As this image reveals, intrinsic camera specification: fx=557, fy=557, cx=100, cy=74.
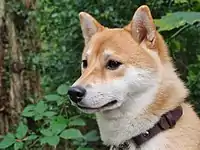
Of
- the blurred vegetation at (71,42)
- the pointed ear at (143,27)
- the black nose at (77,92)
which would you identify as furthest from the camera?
the blurred vegetation at (71,42)

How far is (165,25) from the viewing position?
3779 mm

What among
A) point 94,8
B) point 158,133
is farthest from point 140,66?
point 94,8

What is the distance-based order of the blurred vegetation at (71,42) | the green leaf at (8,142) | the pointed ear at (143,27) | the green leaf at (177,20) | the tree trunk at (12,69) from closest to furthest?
1. the pointed ear at (143,27)
2. the green leaf at (177,20)
3. the green leaf at (8,142)
4. the blurred vegetation at (71,42)
5. the tree trunk at (12,69)

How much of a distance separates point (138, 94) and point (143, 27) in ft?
1.43

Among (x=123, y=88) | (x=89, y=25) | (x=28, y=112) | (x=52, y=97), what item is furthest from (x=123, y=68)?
(x=28, y=112)

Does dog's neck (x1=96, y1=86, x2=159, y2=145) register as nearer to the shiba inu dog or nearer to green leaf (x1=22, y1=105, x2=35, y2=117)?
the shiba inu dog

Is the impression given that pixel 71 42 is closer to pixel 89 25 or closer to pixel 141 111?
pixel 89 25

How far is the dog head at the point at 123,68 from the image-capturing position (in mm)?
3408

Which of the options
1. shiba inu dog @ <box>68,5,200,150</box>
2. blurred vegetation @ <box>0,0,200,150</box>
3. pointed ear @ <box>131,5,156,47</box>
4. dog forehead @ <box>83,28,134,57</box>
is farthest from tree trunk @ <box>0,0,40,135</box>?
pointed ear @ <box>131,5,156,47</box>

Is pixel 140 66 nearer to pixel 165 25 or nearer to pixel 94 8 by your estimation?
pixel 165 25

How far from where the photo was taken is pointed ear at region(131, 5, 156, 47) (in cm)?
350

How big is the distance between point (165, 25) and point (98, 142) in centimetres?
128

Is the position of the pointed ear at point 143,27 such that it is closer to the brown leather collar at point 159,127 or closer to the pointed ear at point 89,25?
the pointed ear at point 89,25

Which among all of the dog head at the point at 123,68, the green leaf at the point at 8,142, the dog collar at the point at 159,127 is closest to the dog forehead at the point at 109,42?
the dog head at the point at 123,68
